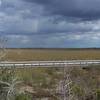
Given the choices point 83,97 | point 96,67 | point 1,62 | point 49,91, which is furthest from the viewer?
point 96,67

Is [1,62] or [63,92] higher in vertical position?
[1,62]

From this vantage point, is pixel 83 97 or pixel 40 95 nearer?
pixel 83 97

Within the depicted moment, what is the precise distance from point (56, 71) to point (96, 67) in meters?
A: 6.16

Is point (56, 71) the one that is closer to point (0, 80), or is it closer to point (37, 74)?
point (37, 74)

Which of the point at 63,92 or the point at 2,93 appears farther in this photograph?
the point at 2,93

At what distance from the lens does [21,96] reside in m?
18.7

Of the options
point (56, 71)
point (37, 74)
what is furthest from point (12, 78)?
point (56, 71)

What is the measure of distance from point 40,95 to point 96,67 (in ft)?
59.8

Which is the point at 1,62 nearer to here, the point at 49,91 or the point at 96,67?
the point at 49,91

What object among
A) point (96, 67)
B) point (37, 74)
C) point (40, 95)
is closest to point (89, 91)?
point (40, 95)

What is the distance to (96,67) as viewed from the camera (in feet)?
159

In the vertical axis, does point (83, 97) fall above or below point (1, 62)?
below

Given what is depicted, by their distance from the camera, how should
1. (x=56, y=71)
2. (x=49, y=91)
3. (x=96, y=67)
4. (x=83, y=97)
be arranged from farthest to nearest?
(x=96, y=67)
(x=56, y=71)
(x=49, y=91)
(x=83, y=97)

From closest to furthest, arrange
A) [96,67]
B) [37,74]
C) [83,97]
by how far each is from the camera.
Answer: [83,97], [37,74], [96,67]
